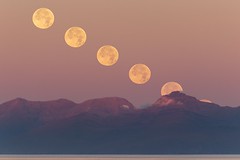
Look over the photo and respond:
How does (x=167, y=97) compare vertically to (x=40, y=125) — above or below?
above

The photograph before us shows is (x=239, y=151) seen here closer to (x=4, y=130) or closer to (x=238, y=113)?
(x=238, y=113)

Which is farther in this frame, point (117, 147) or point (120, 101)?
point (117, 147)

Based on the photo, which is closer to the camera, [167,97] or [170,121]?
[167,97]

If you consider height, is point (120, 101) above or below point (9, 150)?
above

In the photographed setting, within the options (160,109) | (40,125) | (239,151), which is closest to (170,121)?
(160,109)

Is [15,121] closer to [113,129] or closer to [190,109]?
[113,129]

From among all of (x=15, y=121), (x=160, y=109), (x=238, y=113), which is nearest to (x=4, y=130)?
(x=15, y=121)

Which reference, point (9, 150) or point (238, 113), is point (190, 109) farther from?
point (9, 150)

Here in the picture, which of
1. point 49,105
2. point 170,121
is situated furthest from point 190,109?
point 49,105
